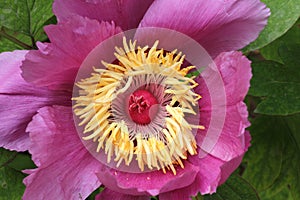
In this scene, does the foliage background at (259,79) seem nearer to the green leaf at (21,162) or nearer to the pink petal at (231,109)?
the green leaf at (21,162)

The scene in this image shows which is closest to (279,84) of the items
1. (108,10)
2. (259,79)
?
(259,79)

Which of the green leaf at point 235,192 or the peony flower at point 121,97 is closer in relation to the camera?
the peony flower at point 121,97

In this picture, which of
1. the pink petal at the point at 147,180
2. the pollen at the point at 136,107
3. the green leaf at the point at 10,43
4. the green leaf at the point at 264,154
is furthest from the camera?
the green leaf at the point at 264,154

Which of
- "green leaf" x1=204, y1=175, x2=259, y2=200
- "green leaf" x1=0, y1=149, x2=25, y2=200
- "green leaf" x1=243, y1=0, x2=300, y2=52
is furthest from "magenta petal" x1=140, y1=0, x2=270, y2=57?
"green leaf" x1=0, y1=149, x2=25, y2=200

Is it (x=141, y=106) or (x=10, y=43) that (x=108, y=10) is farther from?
(x=10, y=43)

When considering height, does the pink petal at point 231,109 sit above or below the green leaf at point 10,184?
above

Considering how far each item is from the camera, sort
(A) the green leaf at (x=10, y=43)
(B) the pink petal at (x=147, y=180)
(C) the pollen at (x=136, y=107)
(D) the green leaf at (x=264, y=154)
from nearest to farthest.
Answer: (B) the pink petal at (x=147, y=180), (C) the pollen at (x=136, y=107), (A) the green leaf at (x=10, y=43), (D) the green leaf at (x=264, y=154)

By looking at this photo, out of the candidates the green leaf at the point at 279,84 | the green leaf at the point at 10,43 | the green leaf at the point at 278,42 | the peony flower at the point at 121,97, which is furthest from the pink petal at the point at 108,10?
the green leaf at the point at 278,42
